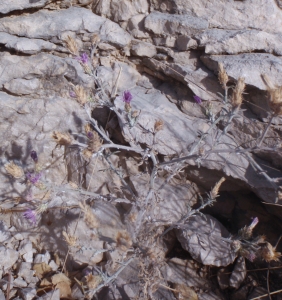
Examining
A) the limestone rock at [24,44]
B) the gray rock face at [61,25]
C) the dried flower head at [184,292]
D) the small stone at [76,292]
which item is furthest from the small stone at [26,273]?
the gray rock face at [61,25]

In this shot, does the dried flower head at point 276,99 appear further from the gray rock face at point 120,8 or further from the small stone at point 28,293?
the small stone at point 28,293

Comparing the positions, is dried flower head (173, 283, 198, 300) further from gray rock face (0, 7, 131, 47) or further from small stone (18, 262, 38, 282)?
gray rock face (0, 7, 131, 47)

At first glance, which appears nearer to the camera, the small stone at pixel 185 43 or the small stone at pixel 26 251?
the small stone at pixel 185 43

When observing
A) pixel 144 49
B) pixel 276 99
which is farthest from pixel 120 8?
pixel 276 99

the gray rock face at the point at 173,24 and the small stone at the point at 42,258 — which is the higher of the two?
the gray rock face at the point at 173,24

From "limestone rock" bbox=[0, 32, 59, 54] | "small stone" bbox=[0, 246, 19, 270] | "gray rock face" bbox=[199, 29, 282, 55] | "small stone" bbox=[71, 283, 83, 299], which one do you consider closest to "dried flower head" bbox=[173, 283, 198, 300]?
"small stone" bbox=[71, 283, 83, 299]
